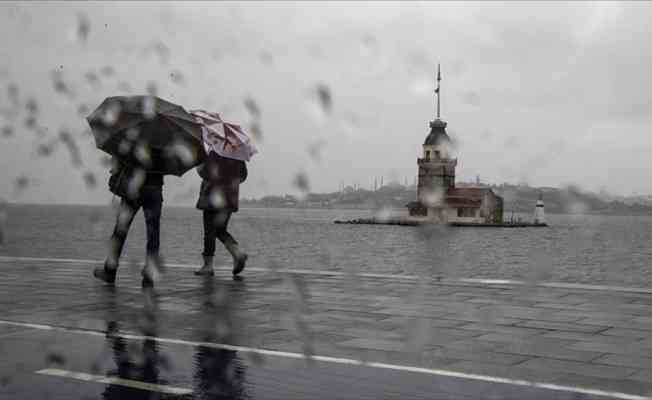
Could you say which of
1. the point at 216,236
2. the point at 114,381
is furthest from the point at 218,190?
the point at 114,381

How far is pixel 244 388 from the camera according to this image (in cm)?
529

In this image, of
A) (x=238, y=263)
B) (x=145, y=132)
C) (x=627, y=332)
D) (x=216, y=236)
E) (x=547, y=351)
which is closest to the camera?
(x=547, y=351)

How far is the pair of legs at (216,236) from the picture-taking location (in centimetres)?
1280

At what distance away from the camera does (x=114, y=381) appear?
548cm

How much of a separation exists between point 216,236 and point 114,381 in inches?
299

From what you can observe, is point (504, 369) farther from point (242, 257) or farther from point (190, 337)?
point (242, 257)

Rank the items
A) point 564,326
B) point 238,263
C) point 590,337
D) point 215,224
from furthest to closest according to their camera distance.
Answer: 1. point 238,263
2. point 215,224
3. point 564,326
4. point 590,337

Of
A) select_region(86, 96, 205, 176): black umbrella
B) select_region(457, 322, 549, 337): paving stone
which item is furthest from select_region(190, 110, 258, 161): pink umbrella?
select_region(457, 322, 549, 337): paving stone

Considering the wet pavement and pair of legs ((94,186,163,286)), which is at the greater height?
pair of legs ((94,186,163,286))

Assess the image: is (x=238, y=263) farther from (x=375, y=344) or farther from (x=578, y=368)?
(x=578, y=368)

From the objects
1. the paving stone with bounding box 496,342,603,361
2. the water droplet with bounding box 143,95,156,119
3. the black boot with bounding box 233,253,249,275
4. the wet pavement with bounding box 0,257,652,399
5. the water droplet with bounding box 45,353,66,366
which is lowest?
the water droplet with bounding box 45,353,66,366

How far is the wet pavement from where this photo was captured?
5.35 meters

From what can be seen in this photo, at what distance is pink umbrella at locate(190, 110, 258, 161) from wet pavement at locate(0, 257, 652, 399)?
7.22ft

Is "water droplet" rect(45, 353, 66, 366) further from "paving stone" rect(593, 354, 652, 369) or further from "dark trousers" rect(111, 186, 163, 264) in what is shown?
"dark trousers" rect(111, 186, 163, 264)
